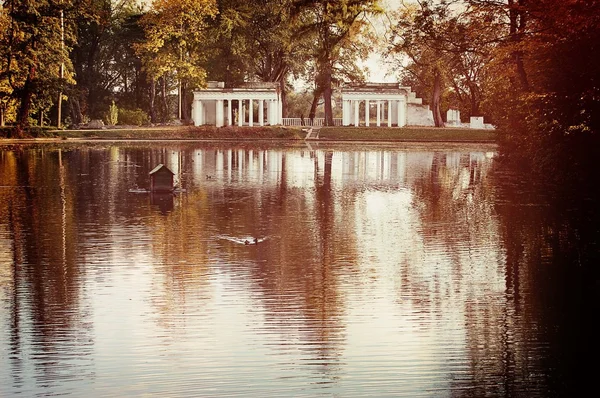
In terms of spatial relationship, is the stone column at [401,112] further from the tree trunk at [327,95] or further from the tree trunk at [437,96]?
the tree trunk at [327,95]

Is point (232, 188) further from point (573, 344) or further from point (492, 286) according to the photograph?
point (573, 344)

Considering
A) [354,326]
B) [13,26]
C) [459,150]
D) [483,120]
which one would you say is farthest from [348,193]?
[483,120]

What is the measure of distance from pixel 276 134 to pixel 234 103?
20.7m

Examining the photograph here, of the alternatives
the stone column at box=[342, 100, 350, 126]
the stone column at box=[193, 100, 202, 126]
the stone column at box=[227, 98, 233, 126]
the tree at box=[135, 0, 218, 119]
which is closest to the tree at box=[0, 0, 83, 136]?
the tree at box=[135, 0, 218, 119]

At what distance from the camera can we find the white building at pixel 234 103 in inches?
3219

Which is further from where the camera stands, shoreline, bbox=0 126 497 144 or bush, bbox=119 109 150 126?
bush, bbox=119 109 150 126

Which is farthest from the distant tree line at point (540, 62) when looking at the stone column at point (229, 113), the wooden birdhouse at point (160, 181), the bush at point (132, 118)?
the bush at point (132, 118)

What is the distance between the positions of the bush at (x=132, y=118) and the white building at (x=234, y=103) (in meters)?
5.18

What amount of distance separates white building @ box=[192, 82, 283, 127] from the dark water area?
189 feet

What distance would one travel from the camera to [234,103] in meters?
87.1

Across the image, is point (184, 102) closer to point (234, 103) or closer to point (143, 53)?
point (234, 103)

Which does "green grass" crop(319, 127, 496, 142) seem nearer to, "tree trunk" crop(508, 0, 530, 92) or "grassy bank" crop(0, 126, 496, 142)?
"grassy bank" crop(0, 126, 496, 142)

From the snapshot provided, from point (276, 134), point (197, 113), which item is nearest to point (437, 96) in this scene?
point (276, 134)

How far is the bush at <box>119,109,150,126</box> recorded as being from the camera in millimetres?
84312
